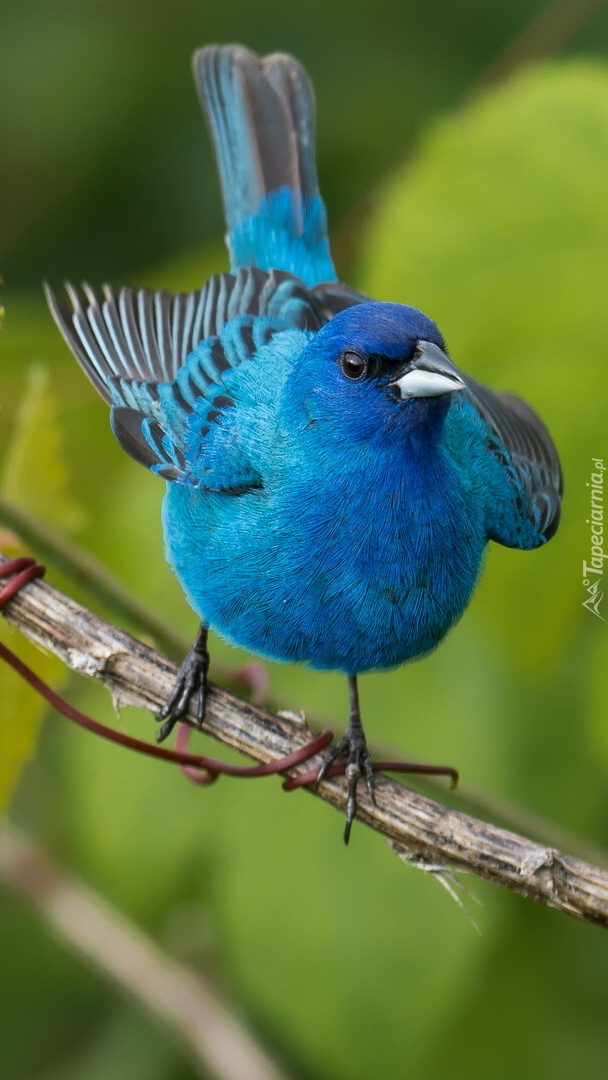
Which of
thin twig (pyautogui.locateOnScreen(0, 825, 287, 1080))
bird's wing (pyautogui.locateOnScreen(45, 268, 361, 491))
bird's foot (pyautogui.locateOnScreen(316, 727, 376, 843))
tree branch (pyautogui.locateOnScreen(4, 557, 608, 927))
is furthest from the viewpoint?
thin twig (pyautogui.locateOnScreen(0, 825, 287, 1080))

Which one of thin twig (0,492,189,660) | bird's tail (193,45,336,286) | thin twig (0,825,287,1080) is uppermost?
bird's tail (193,45,336,286)

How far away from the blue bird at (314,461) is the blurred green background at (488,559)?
221 millimetres

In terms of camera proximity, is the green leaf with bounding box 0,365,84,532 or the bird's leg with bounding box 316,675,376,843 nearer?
the bird's leg with bounding box 316,675,376,843

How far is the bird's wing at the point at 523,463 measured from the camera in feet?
10.9

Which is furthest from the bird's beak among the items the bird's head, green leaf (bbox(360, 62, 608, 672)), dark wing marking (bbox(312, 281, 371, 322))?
dark wing marking (bbox(312, 281, 371, 322))

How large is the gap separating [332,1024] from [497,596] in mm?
1374

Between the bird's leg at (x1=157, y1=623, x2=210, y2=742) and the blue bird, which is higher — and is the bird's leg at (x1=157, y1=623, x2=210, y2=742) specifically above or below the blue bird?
below

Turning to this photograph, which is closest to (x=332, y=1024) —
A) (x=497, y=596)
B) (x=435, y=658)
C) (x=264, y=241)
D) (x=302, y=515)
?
(x=435, y=658)

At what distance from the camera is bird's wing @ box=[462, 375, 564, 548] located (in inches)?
131

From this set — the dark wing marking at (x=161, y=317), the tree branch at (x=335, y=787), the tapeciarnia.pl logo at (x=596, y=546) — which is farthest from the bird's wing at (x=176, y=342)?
the tapeciarnia.pl logo at (x=596, y=546)

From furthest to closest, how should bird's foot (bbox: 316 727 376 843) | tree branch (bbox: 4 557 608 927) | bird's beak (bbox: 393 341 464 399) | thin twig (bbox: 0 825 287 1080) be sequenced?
thin twig (bbox: 0 825 287 1080) → bird's foot (bbox: 316 727 376 843) → bird's beak (bbox: 393 341 464 399) → tree branch (bbox: 4 557 608 927)

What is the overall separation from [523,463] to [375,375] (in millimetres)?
647

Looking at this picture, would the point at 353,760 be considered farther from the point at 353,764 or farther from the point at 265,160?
the point at 265,160

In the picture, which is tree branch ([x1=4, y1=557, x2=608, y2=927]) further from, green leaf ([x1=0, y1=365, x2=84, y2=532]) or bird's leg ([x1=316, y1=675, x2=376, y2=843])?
green leaf ([x1=0, y1=365, x2=84, y2=532])
